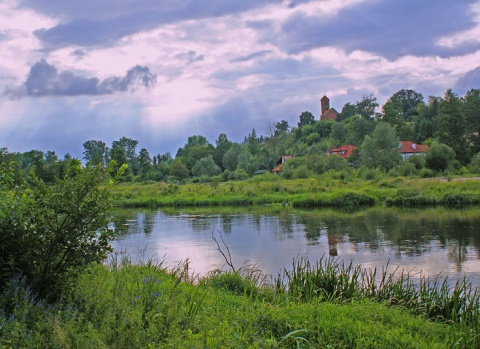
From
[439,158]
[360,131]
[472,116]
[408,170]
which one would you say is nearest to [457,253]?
[408,170]

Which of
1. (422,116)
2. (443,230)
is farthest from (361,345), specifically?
(422,116)

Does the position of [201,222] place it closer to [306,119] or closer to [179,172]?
[179,172]

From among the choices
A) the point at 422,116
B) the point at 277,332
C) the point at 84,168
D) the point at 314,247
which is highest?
the point at 422,116

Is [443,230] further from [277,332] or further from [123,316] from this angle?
[123,316]

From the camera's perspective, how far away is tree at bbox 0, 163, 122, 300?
5328 millimetres

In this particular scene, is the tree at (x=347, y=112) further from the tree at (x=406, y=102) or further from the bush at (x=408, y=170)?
the bush at (x=408, y=170)

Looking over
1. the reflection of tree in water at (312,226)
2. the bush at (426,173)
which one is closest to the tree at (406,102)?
the bush at (426,173)

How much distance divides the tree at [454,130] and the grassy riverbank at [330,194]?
→ 21993 millimetres

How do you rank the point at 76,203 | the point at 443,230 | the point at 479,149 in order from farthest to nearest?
1. the point at 479,149
2. the point at 443,230
3. the point at 76,203

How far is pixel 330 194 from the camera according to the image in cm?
3869

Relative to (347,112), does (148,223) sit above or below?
below

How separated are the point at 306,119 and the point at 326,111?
439 inches

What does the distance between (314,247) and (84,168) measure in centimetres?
1435

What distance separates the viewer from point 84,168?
5625 millimetres
